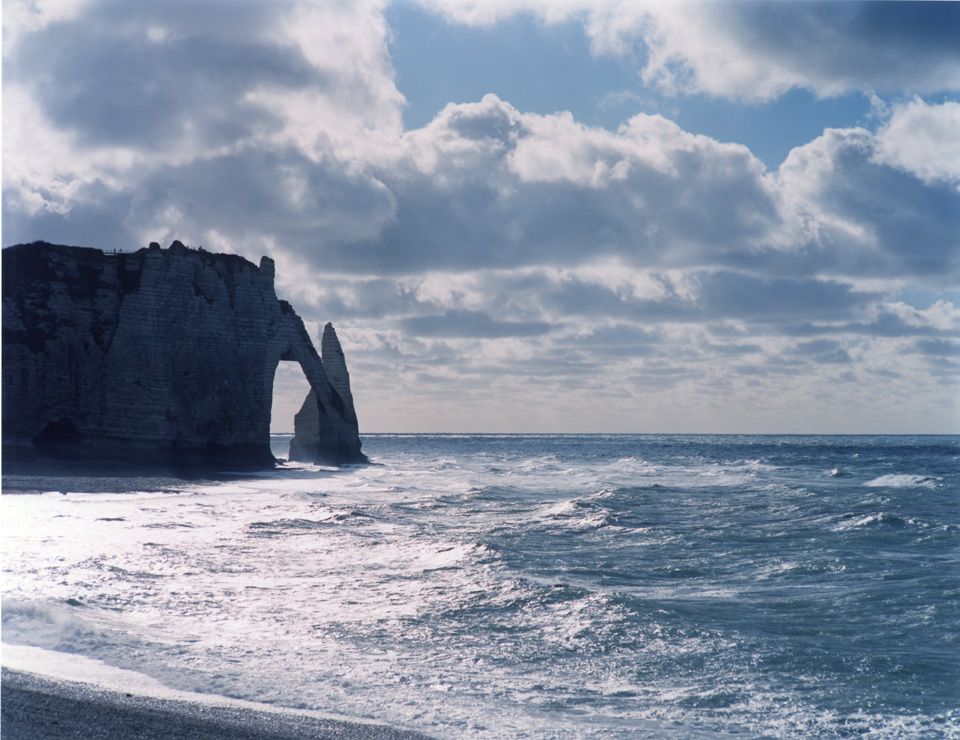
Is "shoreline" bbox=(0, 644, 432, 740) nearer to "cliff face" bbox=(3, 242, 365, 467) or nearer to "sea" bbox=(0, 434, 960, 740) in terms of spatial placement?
"sea" bbox=(0, 434, 960, 740)

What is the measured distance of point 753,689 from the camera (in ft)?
26.3

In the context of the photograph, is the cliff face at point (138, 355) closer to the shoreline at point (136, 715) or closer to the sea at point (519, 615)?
the sea at point (519, 615)

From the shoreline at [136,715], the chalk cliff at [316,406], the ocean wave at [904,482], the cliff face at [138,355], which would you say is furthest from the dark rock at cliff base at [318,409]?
the shoreline at [136,715]

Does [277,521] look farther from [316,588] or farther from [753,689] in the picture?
[753,689]

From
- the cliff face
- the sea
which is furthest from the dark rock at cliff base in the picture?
the sea

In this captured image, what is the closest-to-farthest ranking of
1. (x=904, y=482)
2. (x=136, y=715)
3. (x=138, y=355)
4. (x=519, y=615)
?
(x=136, y=715) → (x=519, y=615) → (x=904, y=482) → (x=138, y=355)

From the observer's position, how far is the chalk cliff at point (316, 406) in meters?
53.9

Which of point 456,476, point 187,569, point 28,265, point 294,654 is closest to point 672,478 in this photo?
point 456,476

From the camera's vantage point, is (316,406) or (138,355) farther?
(316,406)

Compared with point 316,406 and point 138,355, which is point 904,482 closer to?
point 316,406

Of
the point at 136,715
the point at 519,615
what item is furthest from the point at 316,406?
the point at 136,715

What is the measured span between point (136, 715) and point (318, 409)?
47812mm

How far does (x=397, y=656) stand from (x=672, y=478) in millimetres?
35784

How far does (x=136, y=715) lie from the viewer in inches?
235
